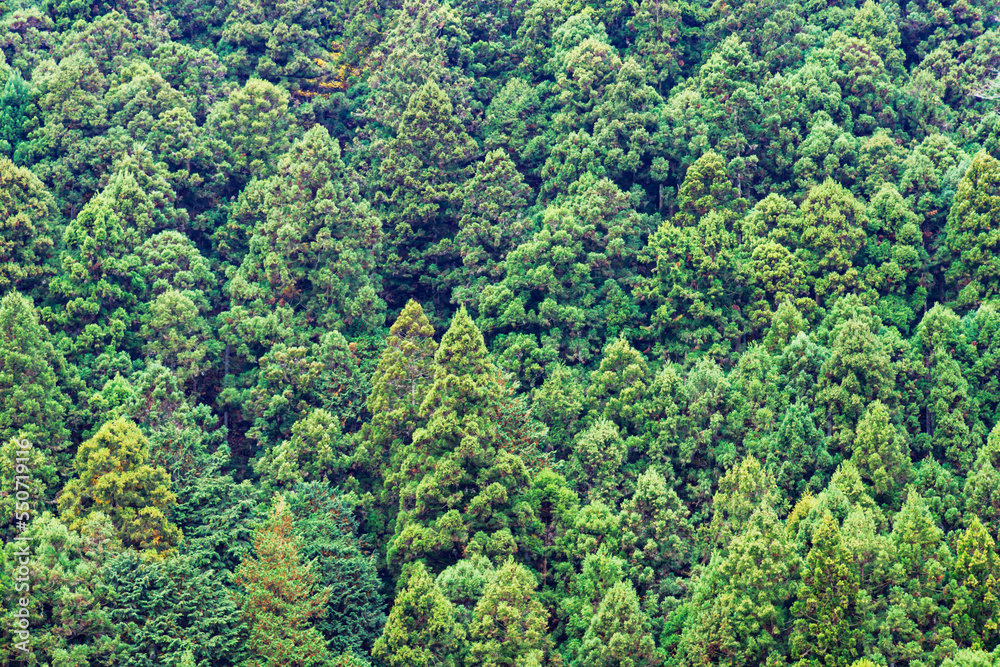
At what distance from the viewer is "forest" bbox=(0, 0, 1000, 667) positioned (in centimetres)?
4188

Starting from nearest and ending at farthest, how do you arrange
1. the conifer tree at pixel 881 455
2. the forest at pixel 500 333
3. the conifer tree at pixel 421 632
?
the conifer tree at pixel 421 632, the forest at pixel 500 333, the conifer tree at pixel 881 455

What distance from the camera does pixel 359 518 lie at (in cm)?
4888

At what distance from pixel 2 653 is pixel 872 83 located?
42.7 metres

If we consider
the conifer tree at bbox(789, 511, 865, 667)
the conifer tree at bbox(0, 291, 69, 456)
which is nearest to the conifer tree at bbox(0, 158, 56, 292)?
the conifer tree at bbox(0, 291, 69, 456)

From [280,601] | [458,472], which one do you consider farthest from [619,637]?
[280,601]

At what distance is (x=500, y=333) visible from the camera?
181 ft

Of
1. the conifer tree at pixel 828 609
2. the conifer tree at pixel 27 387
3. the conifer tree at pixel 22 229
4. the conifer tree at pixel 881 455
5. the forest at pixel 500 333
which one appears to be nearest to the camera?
the conifer tree at pixel 828 609

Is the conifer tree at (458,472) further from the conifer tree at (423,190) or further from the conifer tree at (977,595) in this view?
the conifer tree at (977,595)

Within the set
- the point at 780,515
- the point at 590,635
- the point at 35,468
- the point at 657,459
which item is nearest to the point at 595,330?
the point at 657,459

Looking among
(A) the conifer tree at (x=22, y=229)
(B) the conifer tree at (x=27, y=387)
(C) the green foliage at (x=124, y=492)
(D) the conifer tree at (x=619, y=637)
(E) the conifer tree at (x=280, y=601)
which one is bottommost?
(D) the conifer tree at (x=619, y=637)

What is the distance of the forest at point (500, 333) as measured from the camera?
1649 inches

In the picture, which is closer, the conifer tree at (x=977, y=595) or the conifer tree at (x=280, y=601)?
the conifer tree at (x=977, y=595)

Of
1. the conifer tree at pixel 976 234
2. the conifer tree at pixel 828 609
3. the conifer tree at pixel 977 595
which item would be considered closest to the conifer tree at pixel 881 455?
the conifer tree at pixel 828 609

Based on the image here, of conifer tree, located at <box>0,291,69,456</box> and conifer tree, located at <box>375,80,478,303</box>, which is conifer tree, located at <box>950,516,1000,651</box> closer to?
conifer tree, located at <box>375,80,478,303</box>
